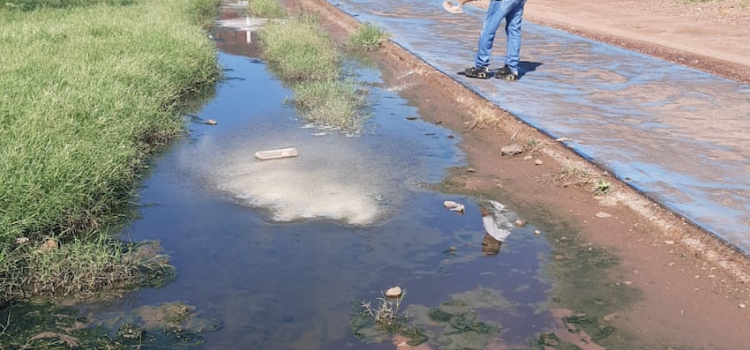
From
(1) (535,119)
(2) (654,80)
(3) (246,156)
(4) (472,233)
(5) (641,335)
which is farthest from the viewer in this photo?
(2) (654,80)

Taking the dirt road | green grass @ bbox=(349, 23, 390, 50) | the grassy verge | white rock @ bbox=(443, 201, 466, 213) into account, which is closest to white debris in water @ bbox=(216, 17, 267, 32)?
green grass @ bbox=(349, 23, 390, 50)

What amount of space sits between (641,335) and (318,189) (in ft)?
8.33

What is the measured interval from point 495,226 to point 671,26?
12604mm

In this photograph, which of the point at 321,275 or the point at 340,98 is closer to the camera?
the point at 321,275

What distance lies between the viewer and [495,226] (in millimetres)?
4703

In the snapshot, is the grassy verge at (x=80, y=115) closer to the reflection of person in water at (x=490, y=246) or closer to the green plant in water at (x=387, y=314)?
the green plant in water at (x=387, y=314)

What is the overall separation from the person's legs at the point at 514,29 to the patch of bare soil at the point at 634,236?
140 cm

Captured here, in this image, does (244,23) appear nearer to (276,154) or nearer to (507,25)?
(507,25)

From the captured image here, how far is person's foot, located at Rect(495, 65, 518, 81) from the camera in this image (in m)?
8.77

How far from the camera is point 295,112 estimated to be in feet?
25.5

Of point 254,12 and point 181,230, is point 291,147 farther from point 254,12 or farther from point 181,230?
point 254,12

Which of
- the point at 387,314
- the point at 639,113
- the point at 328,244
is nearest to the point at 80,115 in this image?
the point at 328,244

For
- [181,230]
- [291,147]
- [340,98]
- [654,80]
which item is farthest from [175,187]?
[654,80]

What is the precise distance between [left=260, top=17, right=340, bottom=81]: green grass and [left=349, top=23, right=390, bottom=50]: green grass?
21.9 inches
